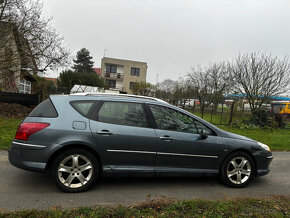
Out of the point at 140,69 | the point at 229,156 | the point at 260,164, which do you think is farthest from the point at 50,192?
the point at 140,69

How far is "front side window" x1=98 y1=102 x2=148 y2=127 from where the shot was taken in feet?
11.5

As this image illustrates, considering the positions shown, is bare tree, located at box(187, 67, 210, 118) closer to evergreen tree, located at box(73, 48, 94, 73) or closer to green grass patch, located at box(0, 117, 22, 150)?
green grass patch, located at box(0, 117, 22, 150)

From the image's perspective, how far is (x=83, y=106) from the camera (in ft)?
11.5

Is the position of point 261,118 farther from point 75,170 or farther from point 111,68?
point 111,68

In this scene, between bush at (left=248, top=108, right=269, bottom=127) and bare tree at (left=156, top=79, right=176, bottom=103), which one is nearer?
bush at (left=248, top=108, right=269, bottom=127)

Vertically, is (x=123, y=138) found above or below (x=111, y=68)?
below

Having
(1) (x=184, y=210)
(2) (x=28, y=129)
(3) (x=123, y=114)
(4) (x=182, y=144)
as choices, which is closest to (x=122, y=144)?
(3) (x=123, y=114)

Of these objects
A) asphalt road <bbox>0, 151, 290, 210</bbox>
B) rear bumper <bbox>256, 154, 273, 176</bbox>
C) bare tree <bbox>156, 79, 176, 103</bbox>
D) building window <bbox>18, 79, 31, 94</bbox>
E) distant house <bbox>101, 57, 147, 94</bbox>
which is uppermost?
distant house <bbox>101, 57, 147, 94</bbox>

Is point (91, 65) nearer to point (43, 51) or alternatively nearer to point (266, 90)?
point (43, 51)

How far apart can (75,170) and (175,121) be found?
1.91m

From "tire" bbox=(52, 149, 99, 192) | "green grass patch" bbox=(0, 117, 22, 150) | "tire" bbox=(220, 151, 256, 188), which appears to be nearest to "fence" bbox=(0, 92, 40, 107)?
"green grass patch" bbox=(0, 117, 22, 150)

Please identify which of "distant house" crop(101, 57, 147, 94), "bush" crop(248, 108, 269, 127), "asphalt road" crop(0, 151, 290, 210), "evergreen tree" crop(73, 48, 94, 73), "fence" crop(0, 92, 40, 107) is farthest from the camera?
"evergreen tree" crop(73, 48, 94, 73)

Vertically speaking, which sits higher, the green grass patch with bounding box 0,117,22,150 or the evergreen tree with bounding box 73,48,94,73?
the evergreen tree with bounding box 73,48,94,73

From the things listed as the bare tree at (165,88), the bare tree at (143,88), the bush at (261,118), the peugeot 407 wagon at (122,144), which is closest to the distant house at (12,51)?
the peugeot 407 wagon at (122,144)
